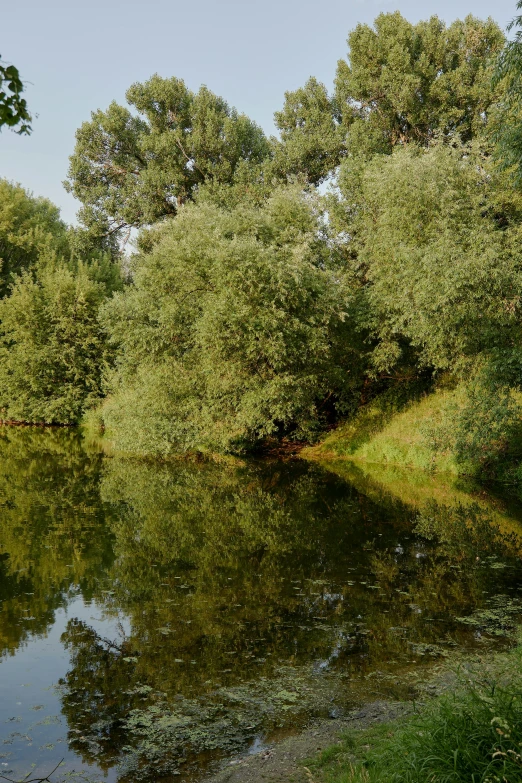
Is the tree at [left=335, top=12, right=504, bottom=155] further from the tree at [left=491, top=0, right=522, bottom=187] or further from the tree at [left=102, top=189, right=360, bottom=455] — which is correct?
the tree at [left=491, top=0, right=522, bottom=187]

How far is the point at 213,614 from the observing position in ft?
38.1

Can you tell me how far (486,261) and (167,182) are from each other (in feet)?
97.3

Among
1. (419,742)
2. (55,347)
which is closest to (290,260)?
(419,742)

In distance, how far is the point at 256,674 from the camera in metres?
9.27

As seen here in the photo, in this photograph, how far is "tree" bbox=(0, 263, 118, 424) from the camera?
149ft

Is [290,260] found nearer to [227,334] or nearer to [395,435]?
[227,334]

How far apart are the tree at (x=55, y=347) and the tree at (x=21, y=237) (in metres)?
4.69

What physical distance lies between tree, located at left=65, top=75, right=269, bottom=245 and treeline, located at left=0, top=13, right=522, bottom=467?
16cm

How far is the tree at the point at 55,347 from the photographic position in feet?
149

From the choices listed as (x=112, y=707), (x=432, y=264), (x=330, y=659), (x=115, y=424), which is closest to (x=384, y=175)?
(x=432, y=264)

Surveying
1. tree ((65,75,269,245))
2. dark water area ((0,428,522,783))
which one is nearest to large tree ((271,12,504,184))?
tree ((65,75,269,245))

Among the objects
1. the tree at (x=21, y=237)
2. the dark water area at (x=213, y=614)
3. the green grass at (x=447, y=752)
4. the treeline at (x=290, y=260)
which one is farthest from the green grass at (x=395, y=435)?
the tree at (x=21, y=237)

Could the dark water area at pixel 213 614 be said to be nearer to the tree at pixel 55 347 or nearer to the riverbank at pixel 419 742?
the riverbank at pixel 419 742

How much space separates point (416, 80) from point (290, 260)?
19580 millimetres
